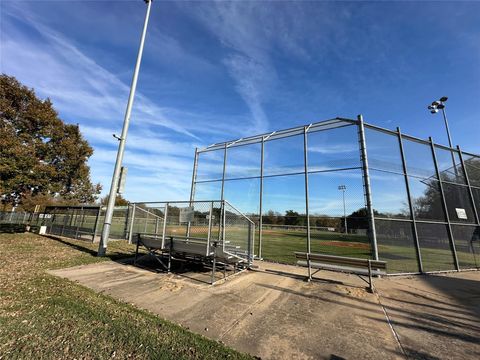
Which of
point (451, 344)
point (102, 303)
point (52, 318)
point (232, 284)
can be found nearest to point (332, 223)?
point (232, 284)

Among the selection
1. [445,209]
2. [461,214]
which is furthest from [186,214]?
[461,214]

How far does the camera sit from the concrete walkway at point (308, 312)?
129 inches

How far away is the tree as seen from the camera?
44.8 feet

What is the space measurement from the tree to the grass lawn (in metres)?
12.6

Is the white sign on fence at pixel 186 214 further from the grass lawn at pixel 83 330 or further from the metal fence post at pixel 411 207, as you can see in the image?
the metal fence post at pixel 411 207

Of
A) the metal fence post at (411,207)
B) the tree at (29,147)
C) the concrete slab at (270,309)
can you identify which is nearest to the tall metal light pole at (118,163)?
the concrete slab at (270,309)

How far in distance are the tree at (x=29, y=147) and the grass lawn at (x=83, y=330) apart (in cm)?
1263

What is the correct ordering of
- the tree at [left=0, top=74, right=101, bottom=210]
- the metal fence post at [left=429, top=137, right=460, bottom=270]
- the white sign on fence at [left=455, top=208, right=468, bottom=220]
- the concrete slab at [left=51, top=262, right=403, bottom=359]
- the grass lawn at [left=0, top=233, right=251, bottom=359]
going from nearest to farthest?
the grass lawn at [left=0, top=233, right=251, bottom=359] → the concrete slab at [left=51, top=262, right=403, bottom=359] → the metal fence post at [left=429, top=137, right=460, bottom=270] → the white sign on fence at [left=455, top=208, right=468, bottom=220] → the tree at [left=0, top=74, right=101, bottom=210]

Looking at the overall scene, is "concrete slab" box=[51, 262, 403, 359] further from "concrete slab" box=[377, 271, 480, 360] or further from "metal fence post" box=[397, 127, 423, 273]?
"metal fence post" box=[397, 127, 423, 273]

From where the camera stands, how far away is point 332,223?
11633 millimetres

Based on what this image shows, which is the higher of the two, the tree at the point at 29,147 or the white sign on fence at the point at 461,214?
the tree at the point at 29,147

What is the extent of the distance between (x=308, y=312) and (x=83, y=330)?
3798 mm

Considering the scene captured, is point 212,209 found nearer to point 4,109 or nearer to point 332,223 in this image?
point 332,223

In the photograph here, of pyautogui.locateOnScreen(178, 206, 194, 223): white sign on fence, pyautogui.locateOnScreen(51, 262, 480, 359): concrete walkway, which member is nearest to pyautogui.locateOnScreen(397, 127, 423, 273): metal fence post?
pyautogui.locateOnScreen(51, 262, 480, 359): concrete walkway
